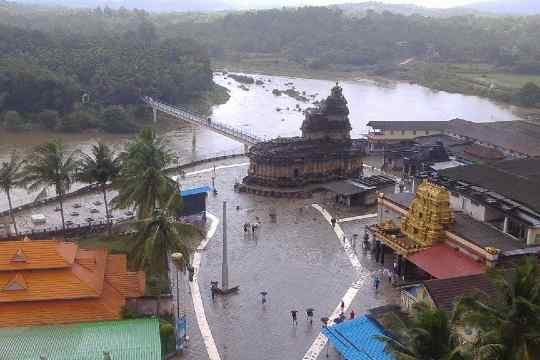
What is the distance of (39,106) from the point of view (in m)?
81.9

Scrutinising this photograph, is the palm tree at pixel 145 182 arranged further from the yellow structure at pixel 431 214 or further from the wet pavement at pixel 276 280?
the yellow structure at pixel 431 214

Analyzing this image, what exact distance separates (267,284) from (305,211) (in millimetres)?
13351

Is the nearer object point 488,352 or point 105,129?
point 488,352

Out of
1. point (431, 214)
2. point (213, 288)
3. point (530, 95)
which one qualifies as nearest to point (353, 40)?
point (530, 95)

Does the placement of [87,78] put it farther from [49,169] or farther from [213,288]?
[213,288]

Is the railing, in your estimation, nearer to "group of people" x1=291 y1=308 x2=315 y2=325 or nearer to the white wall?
the white wall

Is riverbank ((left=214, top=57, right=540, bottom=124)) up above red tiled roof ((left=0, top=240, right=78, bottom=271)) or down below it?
above

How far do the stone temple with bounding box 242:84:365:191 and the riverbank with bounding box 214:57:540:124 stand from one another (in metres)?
59.2

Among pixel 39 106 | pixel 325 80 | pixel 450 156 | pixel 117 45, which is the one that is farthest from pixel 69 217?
pixel 325 80

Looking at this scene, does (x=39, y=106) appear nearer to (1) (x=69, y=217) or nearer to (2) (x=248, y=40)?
(1) (x=69, y=217)

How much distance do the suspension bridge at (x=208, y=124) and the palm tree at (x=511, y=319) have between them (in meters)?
45.1

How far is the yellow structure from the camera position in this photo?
32.9 m

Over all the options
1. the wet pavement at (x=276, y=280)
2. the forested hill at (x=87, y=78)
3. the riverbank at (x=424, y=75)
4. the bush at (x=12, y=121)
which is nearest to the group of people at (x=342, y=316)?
the wet pavement at (x=276, y=280)

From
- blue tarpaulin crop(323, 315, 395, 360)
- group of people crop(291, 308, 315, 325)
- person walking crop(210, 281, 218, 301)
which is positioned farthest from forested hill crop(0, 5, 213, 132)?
blue tarpaulin crop(323, 315, 395, 360)
